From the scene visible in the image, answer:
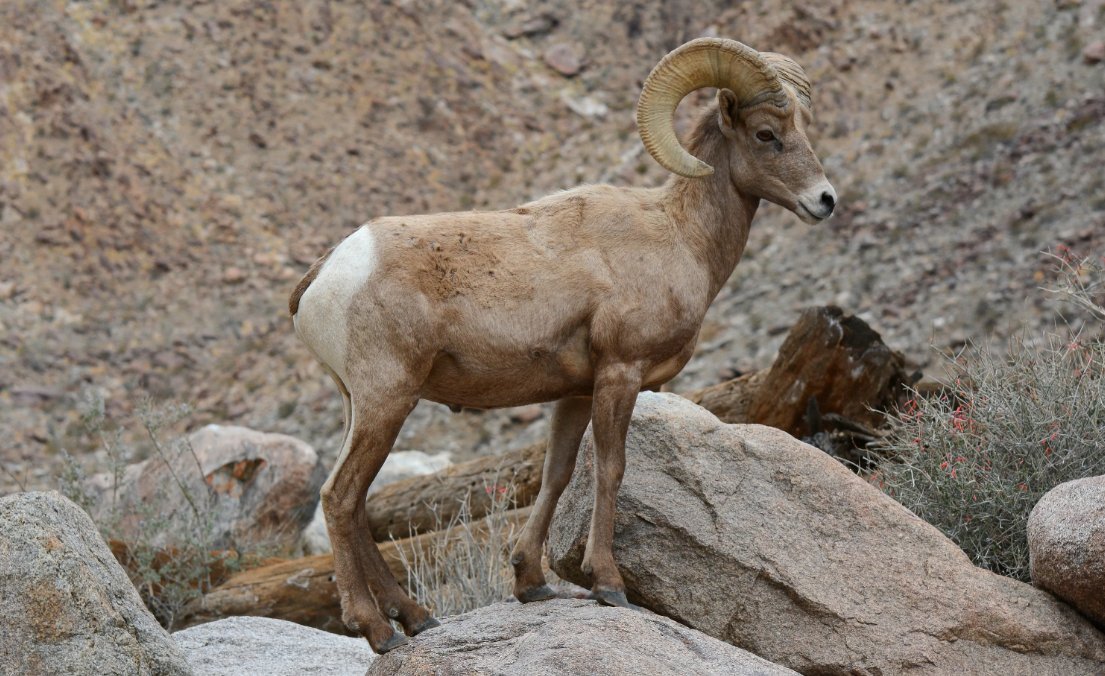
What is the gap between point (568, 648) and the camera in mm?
5461

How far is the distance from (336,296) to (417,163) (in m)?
22.2

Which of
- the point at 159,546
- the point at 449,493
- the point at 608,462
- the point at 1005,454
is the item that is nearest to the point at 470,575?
the point at 449,493

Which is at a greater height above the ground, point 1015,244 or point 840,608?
point 840,608

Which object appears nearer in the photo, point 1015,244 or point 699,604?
point 699,604

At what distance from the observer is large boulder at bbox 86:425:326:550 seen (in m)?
Result: 13.2

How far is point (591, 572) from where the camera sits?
20.6 ft

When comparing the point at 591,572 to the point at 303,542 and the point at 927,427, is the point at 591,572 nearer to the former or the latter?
the point at 927,427

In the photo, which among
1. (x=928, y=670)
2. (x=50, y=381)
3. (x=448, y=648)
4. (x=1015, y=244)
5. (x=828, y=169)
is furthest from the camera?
(x=828, y=169)

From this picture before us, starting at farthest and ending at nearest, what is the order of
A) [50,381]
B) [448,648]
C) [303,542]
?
[50,381] → [303,542] → [448,648]

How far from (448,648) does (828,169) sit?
2029 centimetres

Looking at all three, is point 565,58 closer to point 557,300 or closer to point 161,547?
point 161,547

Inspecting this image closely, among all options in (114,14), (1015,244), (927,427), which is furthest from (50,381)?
(927,427)

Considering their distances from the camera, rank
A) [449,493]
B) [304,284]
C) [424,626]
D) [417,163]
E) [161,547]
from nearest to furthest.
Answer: [424,626], [304,284], [449,493], [161,547], [417,163]

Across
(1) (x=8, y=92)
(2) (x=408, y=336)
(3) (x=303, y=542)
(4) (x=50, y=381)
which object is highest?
(2) (x=408, y=336)
